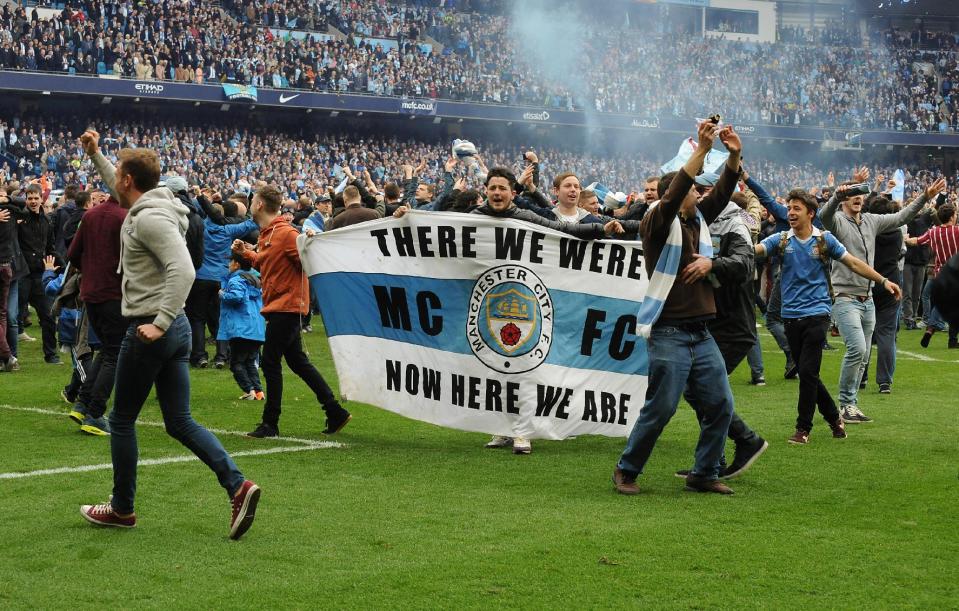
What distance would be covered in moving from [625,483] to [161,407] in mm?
2662

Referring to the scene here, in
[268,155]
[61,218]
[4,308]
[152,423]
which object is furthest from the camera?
[268,155]

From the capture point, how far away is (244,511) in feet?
19.3

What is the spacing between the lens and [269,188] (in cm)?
935

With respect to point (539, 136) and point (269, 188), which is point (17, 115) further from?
point (269, 188)

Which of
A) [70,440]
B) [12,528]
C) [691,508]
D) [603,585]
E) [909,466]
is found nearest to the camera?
[603,585]

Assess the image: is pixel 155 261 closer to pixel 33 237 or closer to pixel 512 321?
pixel 512 321

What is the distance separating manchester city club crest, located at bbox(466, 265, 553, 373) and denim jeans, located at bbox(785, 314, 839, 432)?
189 cm

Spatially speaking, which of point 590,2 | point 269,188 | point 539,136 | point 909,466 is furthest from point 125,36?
point 909,466

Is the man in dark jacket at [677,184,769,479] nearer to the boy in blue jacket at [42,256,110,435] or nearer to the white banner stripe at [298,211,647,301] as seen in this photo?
the white banner stripe at [298,211,647,301]

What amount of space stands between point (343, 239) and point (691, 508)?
3746mm

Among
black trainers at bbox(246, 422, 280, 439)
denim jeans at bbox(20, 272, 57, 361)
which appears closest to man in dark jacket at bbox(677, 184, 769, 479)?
black trainers at bbox(246, 422, 280, 439)

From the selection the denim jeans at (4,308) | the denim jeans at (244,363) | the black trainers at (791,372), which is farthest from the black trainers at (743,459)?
the denim jeans at (4,308)

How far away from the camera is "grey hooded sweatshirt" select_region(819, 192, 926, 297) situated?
10109 millimetres

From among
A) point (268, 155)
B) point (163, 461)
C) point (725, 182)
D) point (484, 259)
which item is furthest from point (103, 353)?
point (268, 155)
